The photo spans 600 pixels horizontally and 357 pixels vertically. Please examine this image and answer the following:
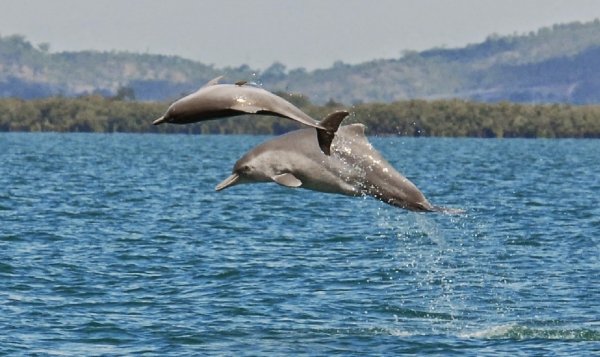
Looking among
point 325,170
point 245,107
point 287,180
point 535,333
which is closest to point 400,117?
point 535,333

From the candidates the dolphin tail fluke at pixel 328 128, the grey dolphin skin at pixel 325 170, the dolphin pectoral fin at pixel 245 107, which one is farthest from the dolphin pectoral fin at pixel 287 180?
the dolphin pectoral fin at pixel 245 107

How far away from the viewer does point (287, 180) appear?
658 inches

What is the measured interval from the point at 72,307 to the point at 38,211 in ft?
72.1

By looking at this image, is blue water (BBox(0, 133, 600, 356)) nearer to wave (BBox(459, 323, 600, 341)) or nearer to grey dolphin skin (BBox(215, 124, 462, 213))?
wave (BBox(459, 323, 600, 341))

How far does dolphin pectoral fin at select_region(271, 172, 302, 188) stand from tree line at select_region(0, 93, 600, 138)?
125 m

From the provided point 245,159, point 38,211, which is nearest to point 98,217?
point 38,211

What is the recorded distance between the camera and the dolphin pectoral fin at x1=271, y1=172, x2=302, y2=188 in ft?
54.4

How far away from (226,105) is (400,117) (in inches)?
5276

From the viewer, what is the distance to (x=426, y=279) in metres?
33.3

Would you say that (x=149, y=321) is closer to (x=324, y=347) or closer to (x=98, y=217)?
(x=324, y=347)

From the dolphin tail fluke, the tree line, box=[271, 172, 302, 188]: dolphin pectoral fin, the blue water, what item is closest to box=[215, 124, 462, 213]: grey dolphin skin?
box=[271, 172, 302, 188]: dolphin pectoral fin

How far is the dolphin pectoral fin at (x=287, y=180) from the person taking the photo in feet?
54.4

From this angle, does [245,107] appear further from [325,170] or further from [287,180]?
[325,170]

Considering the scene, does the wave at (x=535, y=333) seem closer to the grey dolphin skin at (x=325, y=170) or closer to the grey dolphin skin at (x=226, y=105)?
the grey dolphin skin at (x=325, y=170)
